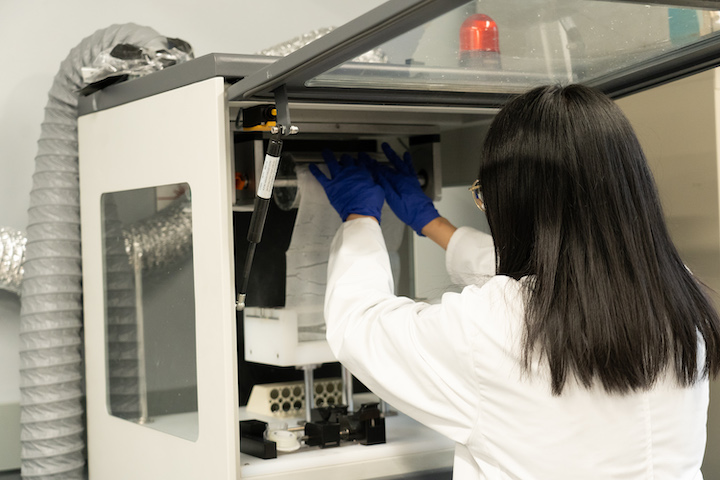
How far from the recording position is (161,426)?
4.34ft

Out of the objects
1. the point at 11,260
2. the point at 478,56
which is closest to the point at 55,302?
the point at 11,260

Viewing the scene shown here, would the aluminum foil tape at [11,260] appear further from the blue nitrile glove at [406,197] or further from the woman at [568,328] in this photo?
the woman at [568,328]

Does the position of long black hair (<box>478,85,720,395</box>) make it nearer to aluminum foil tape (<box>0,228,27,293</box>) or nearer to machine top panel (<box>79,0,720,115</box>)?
machine top panel (<box>79,0,720,115</box>)

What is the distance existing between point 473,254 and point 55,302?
82 centimetres

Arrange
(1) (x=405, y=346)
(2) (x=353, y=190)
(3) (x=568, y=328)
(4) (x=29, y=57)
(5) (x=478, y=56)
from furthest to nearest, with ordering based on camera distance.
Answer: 1. (4) (x=29, y=57)
2. (2) (x=353, y=190)
3. (5) (x=478, y=56)
4. (1) (x=405, y=346)
5. (3) (x=568, y=328)

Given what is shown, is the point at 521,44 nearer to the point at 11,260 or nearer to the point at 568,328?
the point at 568,328

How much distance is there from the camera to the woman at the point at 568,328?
926 mm

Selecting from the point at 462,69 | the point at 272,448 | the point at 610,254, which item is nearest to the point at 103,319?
the point at 272,448

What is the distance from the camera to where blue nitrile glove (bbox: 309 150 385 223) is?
132cm

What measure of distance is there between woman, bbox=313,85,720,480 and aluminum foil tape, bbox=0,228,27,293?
936mm

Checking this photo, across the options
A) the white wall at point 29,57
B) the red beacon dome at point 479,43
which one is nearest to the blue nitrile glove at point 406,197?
the red beacon dome at point 479,43

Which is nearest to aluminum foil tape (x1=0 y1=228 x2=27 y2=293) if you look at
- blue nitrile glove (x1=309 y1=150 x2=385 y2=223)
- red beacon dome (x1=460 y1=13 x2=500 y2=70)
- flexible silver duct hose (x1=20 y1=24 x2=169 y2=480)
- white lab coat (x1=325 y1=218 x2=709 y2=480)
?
flexible silver duct hose (x1=20 y1=24 x2=169 y2=480)

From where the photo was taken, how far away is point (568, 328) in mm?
915

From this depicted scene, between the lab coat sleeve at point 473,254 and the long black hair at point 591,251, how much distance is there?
35 cm
